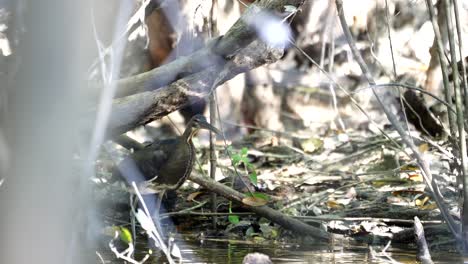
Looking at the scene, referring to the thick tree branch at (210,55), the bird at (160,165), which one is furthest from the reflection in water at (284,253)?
the thick tree branch at (210,55)

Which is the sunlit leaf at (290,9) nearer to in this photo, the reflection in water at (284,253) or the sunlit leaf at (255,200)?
the reflection in water at (284,253)

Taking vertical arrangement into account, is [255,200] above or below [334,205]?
below

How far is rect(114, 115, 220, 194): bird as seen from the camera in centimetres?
519

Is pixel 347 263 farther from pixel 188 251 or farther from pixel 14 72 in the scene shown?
pixel 14 72

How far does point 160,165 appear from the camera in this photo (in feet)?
17.5

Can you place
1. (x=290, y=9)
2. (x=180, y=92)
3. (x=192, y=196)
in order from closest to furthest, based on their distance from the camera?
(x=290, y=9), (x=180, y=92), (x=192, y=196)

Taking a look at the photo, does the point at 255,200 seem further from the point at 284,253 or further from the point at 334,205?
the point at 334,205

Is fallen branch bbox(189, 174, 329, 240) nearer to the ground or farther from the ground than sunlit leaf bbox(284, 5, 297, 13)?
nearer to the ground

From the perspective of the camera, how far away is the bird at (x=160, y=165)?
17.0ft

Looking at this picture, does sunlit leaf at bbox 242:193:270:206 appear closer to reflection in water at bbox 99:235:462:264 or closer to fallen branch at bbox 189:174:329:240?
fallen branch at bbox 189:174:329:240

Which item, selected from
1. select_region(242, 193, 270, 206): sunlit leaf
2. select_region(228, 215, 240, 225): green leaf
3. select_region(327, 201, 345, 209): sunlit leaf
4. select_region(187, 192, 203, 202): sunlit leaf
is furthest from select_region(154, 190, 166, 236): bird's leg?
select_region(327, 201, 345, 209): sunlit leaf

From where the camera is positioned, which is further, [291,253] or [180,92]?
[291,253]

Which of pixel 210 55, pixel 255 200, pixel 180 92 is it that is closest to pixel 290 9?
pixel 210 55

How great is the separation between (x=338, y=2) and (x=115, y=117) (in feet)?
4.12
